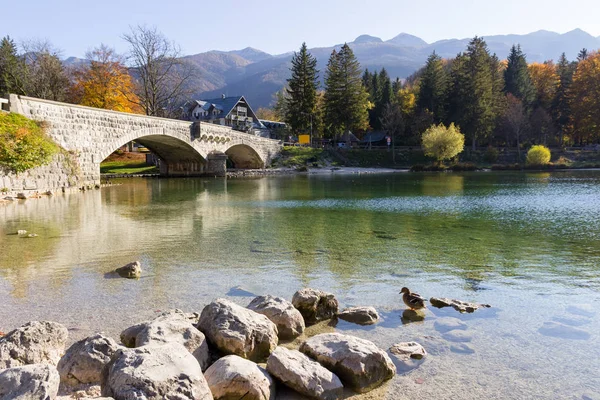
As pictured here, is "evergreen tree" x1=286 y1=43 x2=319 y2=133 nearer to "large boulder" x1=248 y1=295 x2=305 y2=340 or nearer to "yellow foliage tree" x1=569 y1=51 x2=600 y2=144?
"yellow foliage tree" x1=569 y1=51 x2=600 y2=144

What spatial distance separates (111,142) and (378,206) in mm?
Answer: 20729

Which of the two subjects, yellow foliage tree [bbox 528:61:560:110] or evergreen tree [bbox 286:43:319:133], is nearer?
evergreen tree [bbox 286:43:319:133]

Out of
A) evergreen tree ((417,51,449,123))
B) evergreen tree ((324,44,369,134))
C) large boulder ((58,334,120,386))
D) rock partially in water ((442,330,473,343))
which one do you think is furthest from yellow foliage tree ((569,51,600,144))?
large boulder ((58,334,120,386))

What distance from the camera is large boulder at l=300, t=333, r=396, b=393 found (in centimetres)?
426

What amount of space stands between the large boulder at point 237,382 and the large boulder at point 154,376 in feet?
0.94

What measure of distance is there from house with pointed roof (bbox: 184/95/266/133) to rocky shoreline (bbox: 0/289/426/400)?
70.1 metres

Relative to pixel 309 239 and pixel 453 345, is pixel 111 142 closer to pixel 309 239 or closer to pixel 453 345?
pixel 309 239

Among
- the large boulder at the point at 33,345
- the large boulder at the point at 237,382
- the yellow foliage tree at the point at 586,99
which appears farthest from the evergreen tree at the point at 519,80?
the large boulder at the point at 33,345

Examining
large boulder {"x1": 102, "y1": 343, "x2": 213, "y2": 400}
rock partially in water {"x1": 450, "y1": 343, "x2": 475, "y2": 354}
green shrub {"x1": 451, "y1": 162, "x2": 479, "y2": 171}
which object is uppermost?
green shrub {"x1": 451, "y1": 162, "x2": 479, "y2": 171}

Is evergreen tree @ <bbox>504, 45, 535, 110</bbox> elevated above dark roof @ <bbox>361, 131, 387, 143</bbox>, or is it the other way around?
evergreen tree @ <bbox>504, 45, 535, 110</bbox>

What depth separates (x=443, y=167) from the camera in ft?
198

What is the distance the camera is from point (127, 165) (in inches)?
2251

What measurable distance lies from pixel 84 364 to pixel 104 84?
57.8m

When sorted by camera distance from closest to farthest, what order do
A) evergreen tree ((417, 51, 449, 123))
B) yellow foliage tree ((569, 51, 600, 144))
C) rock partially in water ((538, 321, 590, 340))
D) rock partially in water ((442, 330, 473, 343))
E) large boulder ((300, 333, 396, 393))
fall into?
large boulder ((300, 333, 396, 393)) < rock partially in water ((442, 330, 473, 343)) < rock partially in water ((538, 321, 590, 340)) < yellow foliage tree ((569, 51, 600, 144)) < evergreen tree ((417, 51, 449, 123))
